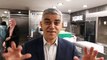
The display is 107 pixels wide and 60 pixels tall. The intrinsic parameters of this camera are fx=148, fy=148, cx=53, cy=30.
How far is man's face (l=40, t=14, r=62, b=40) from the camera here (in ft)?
3.51

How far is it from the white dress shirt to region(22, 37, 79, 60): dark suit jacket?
26 millimetres

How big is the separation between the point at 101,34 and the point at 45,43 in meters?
3.54

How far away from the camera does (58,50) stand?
3.75 feet

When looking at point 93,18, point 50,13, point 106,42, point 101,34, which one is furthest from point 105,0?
point 50,13

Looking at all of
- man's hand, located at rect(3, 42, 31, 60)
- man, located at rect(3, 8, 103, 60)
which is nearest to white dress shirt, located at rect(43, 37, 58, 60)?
man, located at rect(3, 8, 103, 60)

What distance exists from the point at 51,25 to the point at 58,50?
0.21 meters

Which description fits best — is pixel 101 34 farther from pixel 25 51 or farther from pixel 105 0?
pixel 25 51

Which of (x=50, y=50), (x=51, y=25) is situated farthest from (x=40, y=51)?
(x=51, y=25)

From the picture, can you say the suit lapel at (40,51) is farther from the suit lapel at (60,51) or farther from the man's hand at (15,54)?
the man's hand at (15,54)

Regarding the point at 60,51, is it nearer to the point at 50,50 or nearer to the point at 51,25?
the point at 50,50

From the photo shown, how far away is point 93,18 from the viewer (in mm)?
4641

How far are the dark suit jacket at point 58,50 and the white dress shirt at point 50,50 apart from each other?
0.08 ft

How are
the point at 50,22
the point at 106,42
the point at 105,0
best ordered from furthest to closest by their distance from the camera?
the point at 105,0
the point at 106,42
the point at 50,22

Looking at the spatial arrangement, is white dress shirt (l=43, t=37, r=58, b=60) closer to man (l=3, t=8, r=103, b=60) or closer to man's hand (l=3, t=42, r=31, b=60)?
man (l=3, t=8, r=103, b=60)
